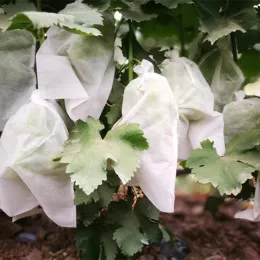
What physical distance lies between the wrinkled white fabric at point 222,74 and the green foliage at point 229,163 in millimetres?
157

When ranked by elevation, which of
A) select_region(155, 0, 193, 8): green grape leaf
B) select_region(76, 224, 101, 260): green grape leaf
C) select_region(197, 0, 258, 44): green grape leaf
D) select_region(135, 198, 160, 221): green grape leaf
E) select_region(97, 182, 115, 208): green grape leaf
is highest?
select_region(155, 0, 193, 8): green grape leaf

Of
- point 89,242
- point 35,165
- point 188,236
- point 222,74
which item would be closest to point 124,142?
point 35,165

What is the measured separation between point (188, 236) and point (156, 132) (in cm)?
60

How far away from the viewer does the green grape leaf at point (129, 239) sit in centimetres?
94

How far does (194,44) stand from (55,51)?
433mm

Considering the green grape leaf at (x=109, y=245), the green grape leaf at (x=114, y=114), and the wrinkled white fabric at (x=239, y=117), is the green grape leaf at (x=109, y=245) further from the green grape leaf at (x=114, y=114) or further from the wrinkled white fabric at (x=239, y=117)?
the wrinkled white fabric at (x=239, y=117)

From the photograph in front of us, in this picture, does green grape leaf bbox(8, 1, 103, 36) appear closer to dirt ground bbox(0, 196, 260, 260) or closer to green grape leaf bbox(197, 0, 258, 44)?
green grape leaf bbox(197, 0, 258, 44)

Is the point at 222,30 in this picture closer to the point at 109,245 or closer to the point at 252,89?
the point at 252,89

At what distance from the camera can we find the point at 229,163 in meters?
0.90

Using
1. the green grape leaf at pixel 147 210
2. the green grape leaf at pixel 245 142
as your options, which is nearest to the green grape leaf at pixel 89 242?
the green grape leaf at pixel 147 210

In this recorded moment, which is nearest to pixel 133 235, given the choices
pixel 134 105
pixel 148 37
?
pixel 134 105

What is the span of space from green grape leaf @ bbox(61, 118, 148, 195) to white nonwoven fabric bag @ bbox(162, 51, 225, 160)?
159 mm

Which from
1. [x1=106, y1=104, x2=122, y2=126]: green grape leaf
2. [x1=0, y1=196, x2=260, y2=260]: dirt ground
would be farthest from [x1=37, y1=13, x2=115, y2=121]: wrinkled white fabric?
[x1=0, y1=196, x2=260, y2=260]: dirt ground

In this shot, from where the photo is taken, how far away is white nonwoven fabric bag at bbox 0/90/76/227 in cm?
87
